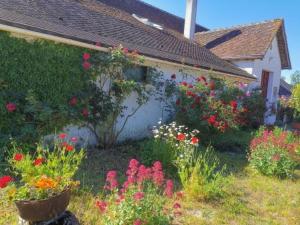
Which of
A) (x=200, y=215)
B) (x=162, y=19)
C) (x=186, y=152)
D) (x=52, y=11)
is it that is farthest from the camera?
(x=162, y=19)

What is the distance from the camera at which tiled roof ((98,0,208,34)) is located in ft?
61.1

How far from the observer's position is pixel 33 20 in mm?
7137

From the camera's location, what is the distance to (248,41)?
57.1 feet

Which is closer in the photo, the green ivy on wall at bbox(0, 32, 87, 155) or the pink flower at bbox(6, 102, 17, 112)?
the pink flower at bbox(6, 102, 17, 112)

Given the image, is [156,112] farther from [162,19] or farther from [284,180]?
[162,19]

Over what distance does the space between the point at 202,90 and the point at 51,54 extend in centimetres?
474

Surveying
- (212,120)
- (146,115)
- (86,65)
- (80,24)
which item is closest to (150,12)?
(80,24)

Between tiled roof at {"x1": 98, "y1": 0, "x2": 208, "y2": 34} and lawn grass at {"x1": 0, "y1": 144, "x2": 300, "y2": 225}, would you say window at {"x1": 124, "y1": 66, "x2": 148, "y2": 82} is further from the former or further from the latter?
tiled roof at {"x1": 98, "y1": 0, "x2": 208, "y2": 34}

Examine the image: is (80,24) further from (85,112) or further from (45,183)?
(45,183)

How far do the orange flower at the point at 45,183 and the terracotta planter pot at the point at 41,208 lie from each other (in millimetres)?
126

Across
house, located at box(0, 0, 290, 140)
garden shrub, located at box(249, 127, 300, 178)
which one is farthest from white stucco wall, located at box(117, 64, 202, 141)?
garden shrub, located at box(249, 127, 300, 178)

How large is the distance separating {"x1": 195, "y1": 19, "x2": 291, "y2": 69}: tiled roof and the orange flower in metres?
14.3

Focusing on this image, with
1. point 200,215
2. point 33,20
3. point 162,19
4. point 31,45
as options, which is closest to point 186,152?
point 200,215

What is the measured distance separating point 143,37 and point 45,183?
9223 millimetres
